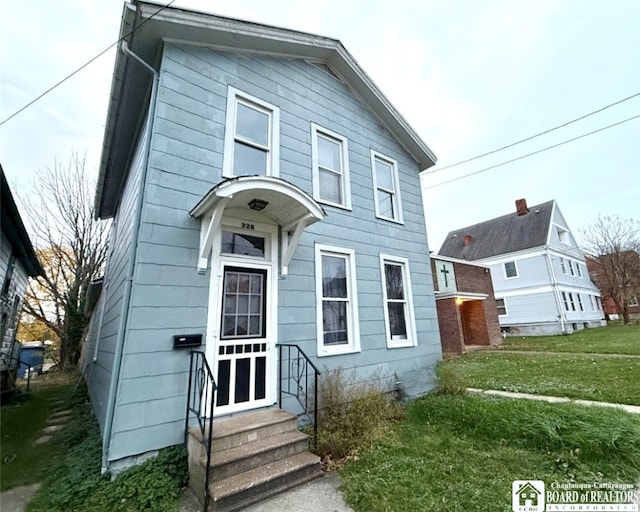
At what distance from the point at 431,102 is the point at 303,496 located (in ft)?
47.4

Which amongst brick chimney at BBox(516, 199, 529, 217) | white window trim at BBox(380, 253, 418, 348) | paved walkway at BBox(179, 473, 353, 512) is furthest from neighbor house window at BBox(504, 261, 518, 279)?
paved walkway at BBox(179, 473, 353, 512)

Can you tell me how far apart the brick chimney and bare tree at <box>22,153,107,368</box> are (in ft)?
94.0

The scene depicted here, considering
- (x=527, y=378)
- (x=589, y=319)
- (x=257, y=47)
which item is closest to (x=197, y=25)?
(x=257, y=47)

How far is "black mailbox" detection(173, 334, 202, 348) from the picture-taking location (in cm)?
365

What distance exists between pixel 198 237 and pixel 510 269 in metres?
24.3

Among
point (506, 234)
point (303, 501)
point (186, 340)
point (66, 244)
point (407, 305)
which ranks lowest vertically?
point (303, 501)

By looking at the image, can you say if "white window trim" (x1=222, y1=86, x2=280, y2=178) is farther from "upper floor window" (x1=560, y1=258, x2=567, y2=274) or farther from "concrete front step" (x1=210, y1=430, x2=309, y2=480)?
"upper floor window" (x1=560, y1=258, x2=567, y2=274)

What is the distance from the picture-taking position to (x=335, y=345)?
5383 mm

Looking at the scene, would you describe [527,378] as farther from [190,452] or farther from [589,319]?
[589,319]

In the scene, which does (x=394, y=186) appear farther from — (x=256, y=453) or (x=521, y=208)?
(x=521, y=208)

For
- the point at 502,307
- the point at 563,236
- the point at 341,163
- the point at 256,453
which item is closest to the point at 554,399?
the point at 256,453

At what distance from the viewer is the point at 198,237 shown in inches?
162

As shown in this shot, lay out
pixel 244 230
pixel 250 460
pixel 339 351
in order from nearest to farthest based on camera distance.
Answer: pixel 250 460
pixel 244 230
pixel 339 351

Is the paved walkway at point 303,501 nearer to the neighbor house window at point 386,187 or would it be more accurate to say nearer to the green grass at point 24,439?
the green grass at point 24,439
